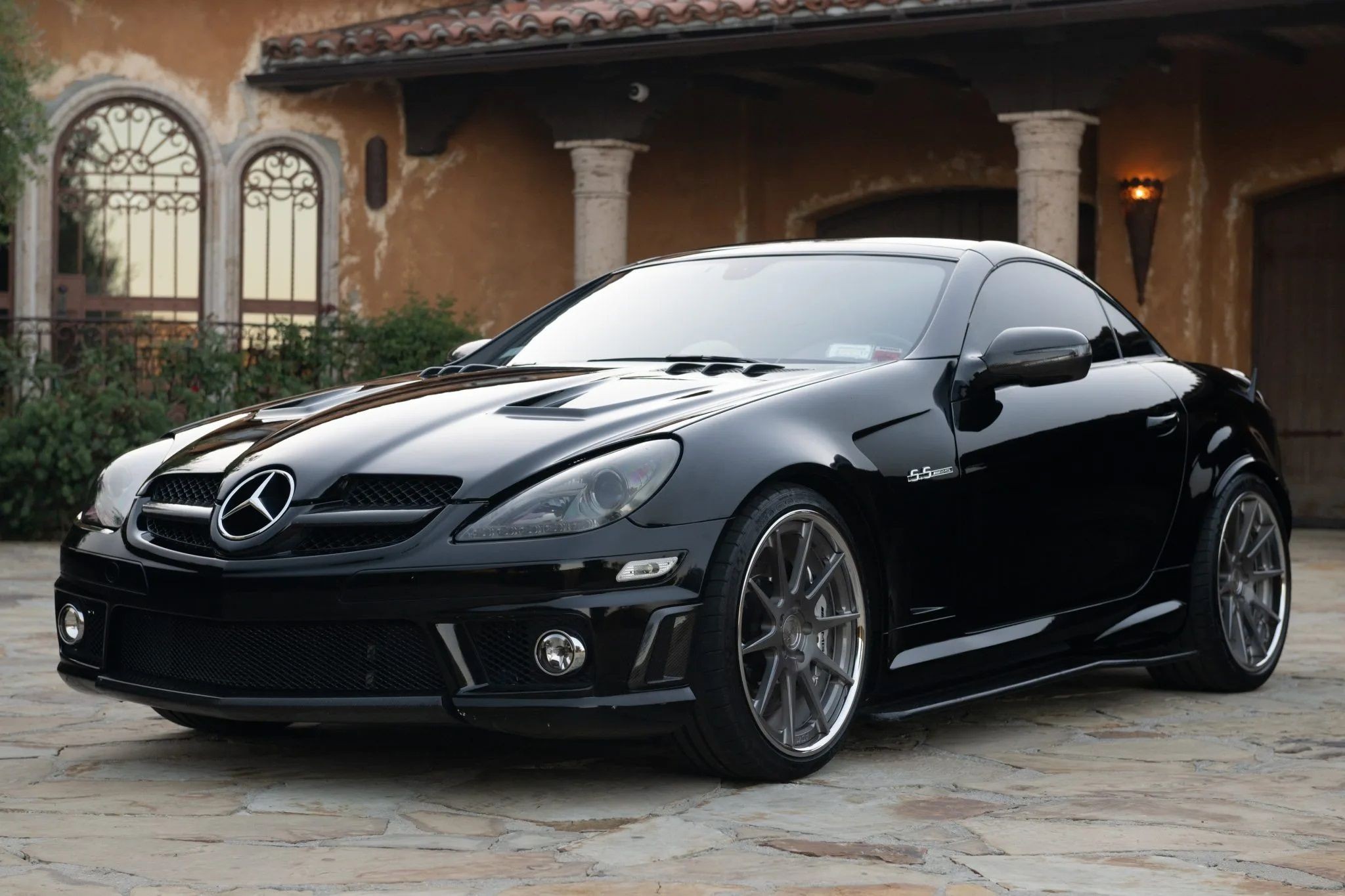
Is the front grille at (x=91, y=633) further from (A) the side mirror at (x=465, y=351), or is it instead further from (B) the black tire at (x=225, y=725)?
(A) the side mirror at (x=465, y=351)

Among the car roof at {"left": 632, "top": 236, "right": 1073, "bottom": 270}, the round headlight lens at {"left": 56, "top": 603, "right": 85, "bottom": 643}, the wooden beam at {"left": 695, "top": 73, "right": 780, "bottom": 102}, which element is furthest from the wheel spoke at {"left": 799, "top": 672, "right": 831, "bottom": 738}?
the wooden beam at {"left": 695, "top": 73, "right": 780, "bottom": 102}

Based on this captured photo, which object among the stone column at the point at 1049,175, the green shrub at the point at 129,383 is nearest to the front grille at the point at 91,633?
the green shrub at the point at 129,383

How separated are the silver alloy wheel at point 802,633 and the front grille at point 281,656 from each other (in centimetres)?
74

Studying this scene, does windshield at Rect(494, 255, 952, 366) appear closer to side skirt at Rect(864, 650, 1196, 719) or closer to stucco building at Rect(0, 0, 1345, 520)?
side skirt at Rect(864, 650, 1196, 719)

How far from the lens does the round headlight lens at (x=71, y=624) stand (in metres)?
4.78

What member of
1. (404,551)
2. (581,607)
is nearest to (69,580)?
(404,551)

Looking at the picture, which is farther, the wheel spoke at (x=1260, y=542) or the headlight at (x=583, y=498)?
the wheel spoke at (x=1260, y=542)

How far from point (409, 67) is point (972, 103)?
4.41 meters

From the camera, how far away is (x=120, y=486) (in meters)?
4.91

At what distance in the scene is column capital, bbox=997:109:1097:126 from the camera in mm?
13211

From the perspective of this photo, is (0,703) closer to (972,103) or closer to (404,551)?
(404,551)

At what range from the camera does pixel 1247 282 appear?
1444 cm

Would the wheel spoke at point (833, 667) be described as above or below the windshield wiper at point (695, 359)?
below

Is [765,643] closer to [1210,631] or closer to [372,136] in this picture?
[1210,631]
